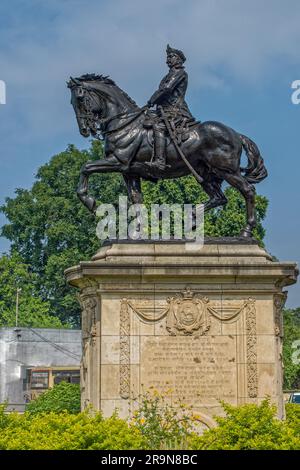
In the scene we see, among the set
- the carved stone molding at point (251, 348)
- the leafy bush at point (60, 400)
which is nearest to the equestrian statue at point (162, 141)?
the carved stone molding at point (251, 348)

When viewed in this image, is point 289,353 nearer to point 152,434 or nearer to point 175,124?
point 175,124

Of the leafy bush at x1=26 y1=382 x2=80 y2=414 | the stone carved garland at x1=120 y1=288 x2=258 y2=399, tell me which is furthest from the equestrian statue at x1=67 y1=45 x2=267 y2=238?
the leafy bush at x1=26 y1=382 x2=80 y2=414

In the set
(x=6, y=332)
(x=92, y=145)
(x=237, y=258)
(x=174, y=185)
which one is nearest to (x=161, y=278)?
(x=237, y=258)

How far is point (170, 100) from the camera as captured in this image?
18812mm

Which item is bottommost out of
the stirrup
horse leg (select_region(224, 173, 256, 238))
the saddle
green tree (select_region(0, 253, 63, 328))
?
horse leg (select_region(224, 173, 256, 238))

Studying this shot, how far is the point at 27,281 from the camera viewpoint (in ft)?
188

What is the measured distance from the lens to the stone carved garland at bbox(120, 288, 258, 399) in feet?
56.0

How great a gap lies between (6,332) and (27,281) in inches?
318

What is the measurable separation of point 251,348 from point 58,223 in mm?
38771

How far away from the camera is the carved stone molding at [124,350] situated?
16.9 metres

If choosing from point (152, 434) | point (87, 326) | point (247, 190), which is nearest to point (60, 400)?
point (87, 326)

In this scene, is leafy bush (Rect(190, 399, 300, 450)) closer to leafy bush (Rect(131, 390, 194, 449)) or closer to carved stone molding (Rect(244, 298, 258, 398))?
leafy bush (Rect(131, 390, 194, 449))

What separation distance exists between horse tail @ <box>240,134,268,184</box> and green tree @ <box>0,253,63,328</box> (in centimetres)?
3726

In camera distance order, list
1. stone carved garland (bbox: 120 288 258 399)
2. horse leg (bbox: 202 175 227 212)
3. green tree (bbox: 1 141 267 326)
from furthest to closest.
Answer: green tree (bbox: 1 141 267 326), horse leg (bbox: 202 175 227 212), stone carved garland (bbox: 120 288 258 399)
